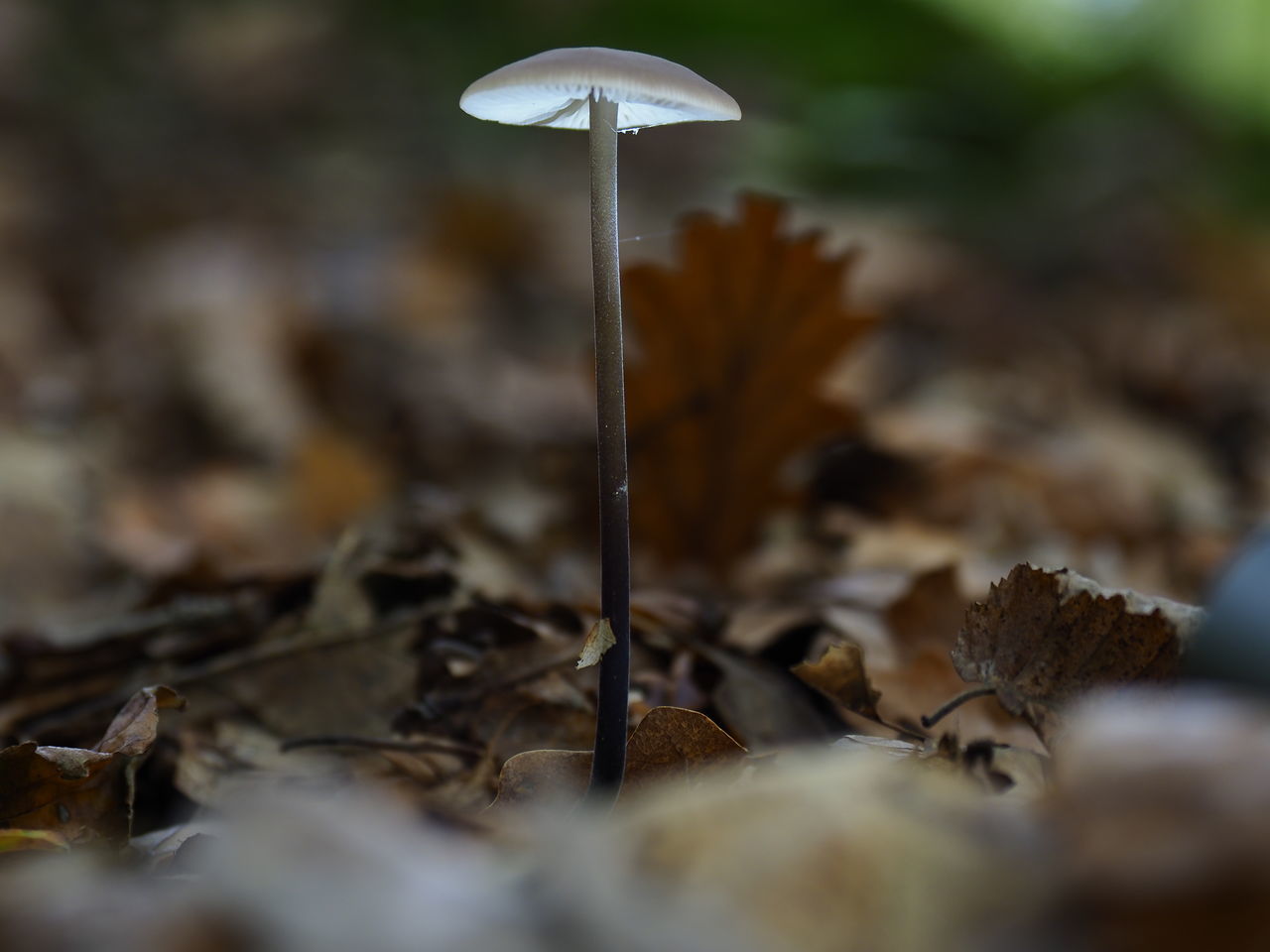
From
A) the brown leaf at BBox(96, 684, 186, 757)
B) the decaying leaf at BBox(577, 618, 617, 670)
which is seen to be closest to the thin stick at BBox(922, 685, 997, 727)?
the decaying leaf at BBox(577, 618, 617, 670)

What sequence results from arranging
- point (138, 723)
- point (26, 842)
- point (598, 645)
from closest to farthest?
point (26, 842) → point (598, 645) → point (138, 723)

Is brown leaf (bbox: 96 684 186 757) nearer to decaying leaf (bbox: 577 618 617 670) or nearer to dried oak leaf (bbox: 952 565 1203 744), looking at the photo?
decaying leaf (bbox: 577 618 617 670)

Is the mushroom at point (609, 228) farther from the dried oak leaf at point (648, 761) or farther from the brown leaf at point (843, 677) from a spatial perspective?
the brown leaf at point (843, 677)

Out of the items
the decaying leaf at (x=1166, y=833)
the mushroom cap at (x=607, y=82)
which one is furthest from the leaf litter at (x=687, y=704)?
the mushroom cap at (x=607, y=82)

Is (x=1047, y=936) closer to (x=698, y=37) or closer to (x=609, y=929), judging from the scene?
(x=609, y=929)

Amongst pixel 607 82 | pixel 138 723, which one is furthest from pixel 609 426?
pixel 138 723

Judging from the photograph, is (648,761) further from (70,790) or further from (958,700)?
(70,790)

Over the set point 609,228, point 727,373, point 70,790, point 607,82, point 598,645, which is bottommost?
point 70,790
